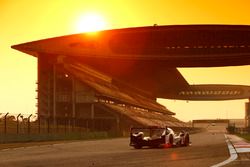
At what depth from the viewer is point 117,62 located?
10681 centimetres

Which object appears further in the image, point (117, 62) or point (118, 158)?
point (117, 62)

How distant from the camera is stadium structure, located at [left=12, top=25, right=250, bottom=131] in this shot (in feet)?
290

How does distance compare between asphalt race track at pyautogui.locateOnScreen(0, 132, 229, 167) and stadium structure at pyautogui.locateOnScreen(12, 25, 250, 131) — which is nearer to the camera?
asphalt race track at pyautogui.locateOnScreen(0, 132, 229, 167)

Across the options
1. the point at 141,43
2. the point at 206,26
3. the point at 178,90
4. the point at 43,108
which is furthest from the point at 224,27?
the point at 178,90

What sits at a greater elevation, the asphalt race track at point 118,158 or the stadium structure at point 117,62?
the stadium structure at point 117,62

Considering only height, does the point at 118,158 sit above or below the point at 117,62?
below

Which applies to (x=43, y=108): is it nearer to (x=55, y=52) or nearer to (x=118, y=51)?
(x=55, y=52)

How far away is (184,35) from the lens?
101 meters

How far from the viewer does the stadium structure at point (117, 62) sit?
290 ft

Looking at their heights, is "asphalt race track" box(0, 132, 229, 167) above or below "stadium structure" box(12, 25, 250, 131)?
below

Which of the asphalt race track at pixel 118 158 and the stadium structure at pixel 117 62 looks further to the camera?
the stadium structure at pixel 117 62

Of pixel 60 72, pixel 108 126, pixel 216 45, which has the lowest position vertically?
pixel 108 126

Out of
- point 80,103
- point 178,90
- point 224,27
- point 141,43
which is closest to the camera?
point 80,103

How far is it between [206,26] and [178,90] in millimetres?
51015
